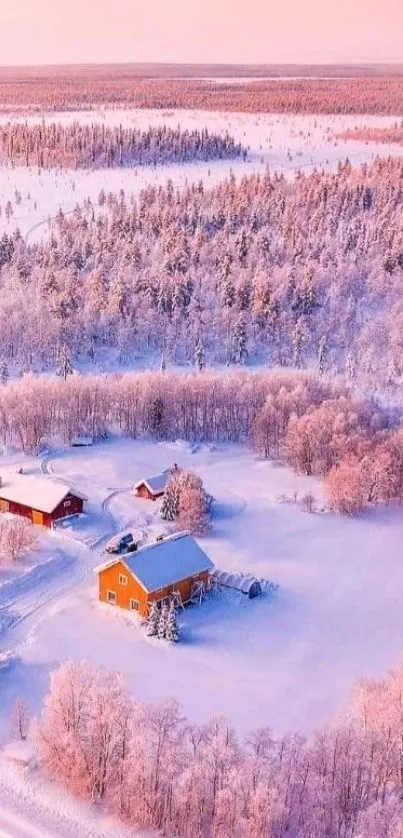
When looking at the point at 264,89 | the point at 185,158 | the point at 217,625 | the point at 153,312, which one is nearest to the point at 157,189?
the point at 185,158

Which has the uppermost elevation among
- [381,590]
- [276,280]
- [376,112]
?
[376,112]

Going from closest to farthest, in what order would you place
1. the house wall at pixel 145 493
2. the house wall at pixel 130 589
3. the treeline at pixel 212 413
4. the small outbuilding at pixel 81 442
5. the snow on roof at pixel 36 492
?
the house wall at pixel 130 589
the snow on roof at pixel 36 492
the house wall at pixel 145 493
the treeline at pixel 212 413
the small outbuilding at pixel 81 442

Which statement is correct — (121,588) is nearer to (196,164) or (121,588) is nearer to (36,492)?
(36,492)

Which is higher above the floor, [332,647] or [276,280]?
[276,280]

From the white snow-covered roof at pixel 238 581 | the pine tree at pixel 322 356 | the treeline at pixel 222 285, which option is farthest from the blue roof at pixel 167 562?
the pine tree at pixel 322 356

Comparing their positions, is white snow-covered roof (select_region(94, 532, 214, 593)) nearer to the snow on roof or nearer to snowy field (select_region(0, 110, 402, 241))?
the snow on roof

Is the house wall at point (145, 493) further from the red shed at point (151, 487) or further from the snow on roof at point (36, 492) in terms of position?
the snow on roof at point (36, 492)

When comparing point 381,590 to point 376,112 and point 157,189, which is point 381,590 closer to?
point 157,189
